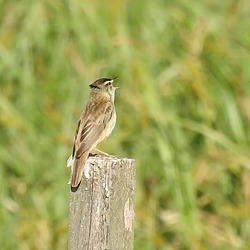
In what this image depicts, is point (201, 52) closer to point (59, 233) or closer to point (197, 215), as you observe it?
point (197, 215)

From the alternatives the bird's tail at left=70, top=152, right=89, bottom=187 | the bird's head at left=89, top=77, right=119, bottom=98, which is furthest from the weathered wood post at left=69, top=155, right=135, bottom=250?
the bird's head at left=89, top=77, right=119, bottom=98

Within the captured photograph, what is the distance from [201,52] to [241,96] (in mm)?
623

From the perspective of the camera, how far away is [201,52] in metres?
9.20

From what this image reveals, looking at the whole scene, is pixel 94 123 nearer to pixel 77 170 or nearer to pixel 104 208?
pixel 77 170

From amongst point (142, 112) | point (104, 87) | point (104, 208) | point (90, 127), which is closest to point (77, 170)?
point (104, 208)

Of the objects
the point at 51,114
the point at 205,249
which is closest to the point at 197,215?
the point at 205,249

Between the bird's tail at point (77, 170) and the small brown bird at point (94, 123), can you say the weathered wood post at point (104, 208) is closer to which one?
the bird's tail at point (77, 170)

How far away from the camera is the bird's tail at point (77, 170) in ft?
15.9

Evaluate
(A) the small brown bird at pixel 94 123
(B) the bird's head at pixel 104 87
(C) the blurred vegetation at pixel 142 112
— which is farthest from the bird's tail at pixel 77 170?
(C) the blurred vegetation at pixel 142 112

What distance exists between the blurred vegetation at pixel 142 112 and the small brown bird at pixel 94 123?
1.43 m

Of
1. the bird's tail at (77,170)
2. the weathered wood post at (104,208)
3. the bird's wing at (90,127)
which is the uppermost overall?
the bird's wing at (90,127)

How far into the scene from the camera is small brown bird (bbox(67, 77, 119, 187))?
5.62 metres

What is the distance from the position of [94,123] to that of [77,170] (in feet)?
4.01

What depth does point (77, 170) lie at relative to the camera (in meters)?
5.05
